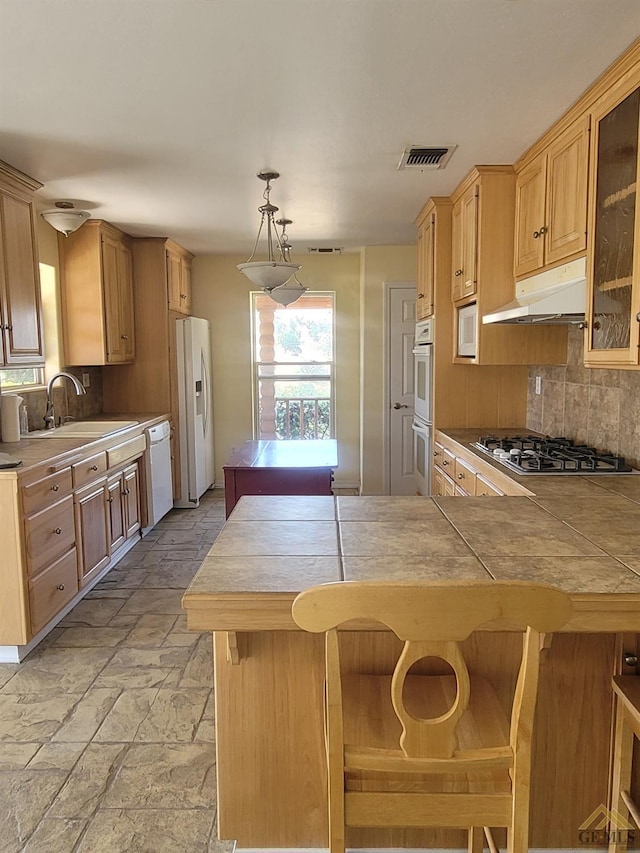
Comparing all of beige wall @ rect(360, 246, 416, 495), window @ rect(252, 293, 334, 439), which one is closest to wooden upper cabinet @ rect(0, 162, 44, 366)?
window @ rect(252, 293, 334, 439)

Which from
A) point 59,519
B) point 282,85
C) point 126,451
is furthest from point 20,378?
point 282,85

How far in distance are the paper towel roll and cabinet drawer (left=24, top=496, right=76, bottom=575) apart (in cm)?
62

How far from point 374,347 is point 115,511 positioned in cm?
298

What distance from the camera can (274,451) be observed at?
13.5ft

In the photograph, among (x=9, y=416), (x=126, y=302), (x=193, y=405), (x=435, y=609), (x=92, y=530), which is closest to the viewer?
(x=435, y=609)

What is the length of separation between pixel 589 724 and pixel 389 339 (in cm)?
455

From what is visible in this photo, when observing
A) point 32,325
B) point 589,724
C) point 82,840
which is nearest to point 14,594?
point 82,840

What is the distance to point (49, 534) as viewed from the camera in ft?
10.2

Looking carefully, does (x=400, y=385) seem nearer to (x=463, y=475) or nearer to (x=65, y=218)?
(x=463, y=475)

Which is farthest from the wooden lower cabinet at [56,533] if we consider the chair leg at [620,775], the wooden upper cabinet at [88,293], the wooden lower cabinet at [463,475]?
the chair leg at [620,775]

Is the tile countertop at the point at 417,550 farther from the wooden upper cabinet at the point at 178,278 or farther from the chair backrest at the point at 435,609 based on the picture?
the wooden upper cabinet at the point at 178,278

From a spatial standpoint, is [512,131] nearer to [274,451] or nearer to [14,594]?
[274,451]

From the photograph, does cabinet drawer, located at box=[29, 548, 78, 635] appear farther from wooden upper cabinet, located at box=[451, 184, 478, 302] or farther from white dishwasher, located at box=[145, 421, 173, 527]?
wooden upper cabinet, located at box=[451, 184, 478, 302]

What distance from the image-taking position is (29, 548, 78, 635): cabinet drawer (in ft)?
9.60
